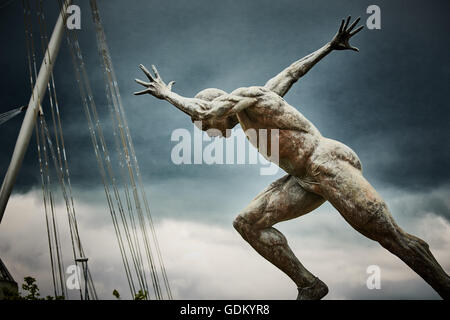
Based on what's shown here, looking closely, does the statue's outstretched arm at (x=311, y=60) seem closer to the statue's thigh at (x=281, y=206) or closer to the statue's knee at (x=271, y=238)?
the statue's thigh at (x=281, y=206)

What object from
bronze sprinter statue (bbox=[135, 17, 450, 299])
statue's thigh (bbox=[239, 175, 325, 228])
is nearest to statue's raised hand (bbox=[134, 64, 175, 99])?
bronze sprinter statue (bbox=[135, 17, 450, 299])

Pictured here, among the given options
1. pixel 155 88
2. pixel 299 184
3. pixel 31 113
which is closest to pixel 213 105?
pixel 155 88

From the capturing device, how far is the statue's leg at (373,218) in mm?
4746

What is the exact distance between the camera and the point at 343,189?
5.00m

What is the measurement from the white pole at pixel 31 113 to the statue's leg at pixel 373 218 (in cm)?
523

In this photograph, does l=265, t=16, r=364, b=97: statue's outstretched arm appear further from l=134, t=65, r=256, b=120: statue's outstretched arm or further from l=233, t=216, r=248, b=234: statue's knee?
l=233, t=216, r=248, b=234: statue's knee

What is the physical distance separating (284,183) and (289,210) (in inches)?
14.2

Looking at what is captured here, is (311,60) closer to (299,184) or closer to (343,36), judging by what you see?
(343,36)

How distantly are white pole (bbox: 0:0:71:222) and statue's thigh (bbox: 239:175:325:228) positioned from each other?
441 centimetres

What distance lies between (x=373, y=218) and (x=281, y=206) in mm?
1086
